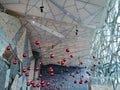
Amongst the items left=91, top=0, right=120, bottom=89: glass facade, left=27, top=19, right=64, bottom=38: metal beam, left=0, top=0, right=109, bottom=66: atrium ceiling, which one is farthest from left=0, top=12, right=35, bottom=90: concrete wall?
left=91, top=0, right=120, bottom=89: glass facade

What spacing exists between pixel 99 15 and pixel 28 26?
16.1 ft

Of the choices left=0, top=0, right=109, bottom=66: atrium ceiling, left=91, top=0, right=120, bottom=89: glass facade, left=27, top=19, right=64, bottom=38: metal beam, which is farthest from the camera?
left=91, top=0, right=120, bottom=89: glass facade

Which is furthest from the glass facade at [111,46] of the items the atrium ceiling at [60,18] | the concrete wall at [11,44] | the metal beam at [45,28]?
the concrete wall at [11,44]

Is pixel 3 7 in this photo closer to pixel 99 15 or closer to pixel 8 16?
pixel 8 16

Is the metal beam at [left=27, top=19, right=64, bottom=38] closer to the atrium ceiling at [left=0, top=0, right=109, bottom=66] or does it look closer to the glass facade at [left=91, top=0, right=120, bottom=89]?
the atrium ceiling at [left=0, top=0, right=109, bottom=66]

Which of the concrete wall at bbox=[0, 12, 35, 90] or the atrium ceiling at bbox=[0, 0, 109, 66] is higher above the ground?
the atrium ceiling at bbox=[0, 0, 109, 66]

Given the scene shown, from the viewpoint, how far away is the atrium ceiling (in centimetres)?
986

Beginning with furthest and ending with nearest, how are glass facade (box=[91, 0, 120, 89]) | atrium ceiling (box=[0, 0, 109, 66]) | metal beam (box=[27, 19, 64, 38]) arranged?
glass facade (box=[91, 0, 120, 89])
metal beam (box=[27, 19, 64, 38])
atrium ceiling (box=[0, 0, 109, 66])

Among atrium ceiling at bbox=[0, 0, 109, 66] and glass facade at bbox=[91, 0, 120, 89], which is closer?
atrium ceiling at bbox=[0, 0, 109, 66]

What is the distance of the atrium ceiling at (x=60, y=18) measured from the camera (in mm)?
9856

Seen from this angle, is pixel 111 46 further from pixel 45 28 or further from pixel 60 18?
pixel 60 18

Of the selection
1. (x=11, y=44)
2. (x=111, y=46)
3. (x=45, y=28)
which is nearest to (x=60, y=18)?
(x=45, y=28)

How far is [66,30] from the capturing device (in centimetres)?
1349

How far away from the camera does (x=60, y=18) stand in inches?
438
